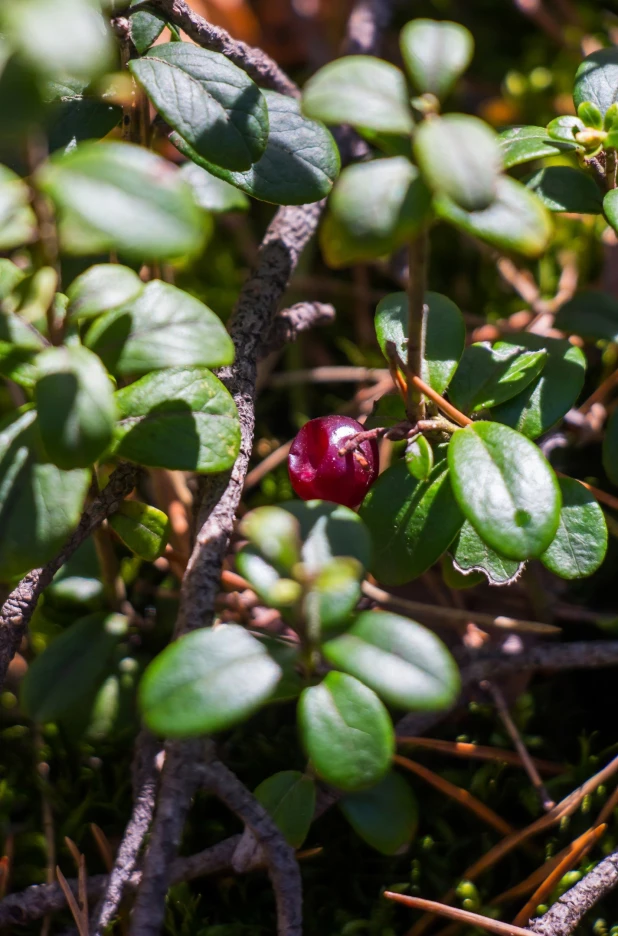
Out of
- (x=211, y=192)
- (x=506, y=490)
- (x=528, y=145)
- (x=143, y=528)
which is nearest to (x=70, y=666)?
(x=143, y=528)

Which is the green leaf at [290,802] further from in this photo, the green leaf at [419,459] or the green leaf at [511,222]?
the green leaf at [511,222]

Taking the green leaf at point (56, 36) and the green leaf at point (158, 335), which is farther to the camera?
the green leaf at point (158, 335)

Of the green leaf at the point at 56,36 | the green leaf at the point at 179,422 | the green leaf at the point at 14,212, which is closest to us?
the green leaf at the point at 56,36

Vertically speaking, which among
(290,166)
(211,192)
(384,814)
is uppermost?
(290,166)

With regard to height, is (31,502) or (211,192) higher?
(211,192)

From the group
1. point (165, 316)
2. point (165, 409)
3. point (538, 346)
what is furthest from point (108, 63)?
point (538, 346)

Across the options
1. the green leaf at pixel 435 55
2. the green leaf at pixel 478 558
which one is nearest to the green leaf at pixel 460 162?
the green leaf at pixel 435 55

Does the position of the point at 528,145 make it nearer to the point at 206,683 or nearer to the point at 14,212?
the point at 14,212

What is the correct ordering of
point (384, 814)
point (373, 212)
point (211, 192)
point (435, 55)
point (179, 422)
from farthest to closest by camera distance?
point (211, 192), point (384, 814), point (179, 422), point (435, 55), point (373, 212)
